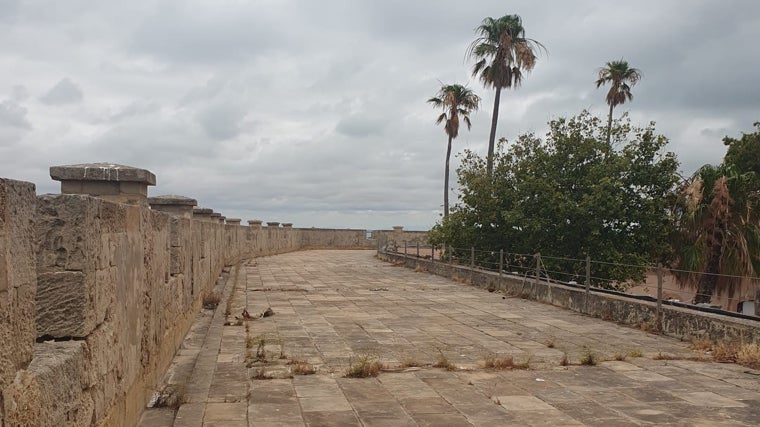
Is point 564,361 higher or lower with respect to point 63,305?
lower

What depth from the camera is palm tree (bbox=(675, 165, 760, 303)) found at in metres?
16.4

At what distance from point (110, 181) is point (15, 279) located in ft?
19.5

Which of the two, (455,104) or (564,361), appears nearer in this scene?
(564,361)

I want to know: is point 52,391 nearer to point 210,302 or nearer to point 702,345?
point 702,345

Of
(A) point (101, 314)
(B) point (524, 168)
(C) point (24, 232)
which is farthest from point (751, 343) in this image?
(B) point (524, 168)

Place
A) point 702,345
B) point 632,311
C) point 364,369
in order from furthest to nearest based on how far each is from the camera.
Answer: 1. point 632,311
2. point 702,345
3. point 364,369

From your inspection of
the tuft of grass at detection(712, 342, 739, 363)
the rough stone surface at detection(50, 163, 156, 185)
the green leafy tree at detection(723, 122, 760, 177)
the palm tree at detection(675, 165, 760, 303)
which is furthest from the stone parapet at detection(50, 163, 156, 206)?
the green leafy tree at detection(723, 122, 760, 177)

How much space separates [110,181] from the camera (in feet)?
25.9

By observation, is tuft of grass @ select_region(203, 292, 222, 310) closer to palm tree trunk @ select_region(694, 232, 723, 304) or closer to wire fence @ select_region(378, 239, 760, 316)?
wire fence @ select_region(378, 239, 760, 316)

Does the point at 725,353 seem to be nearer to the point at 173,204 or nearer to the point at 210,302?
the point at 210,302

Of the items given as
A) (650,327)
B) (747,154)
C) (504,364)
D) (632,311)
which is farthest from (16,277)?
(747,154)

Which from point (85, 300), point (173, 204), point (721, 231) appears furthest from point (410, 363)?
point (721, 231)

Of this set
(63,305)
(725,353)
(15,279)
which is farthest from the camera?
(725,353)

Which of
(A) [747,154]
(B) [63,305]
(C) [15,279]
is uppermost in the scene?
(A) [747,154]
